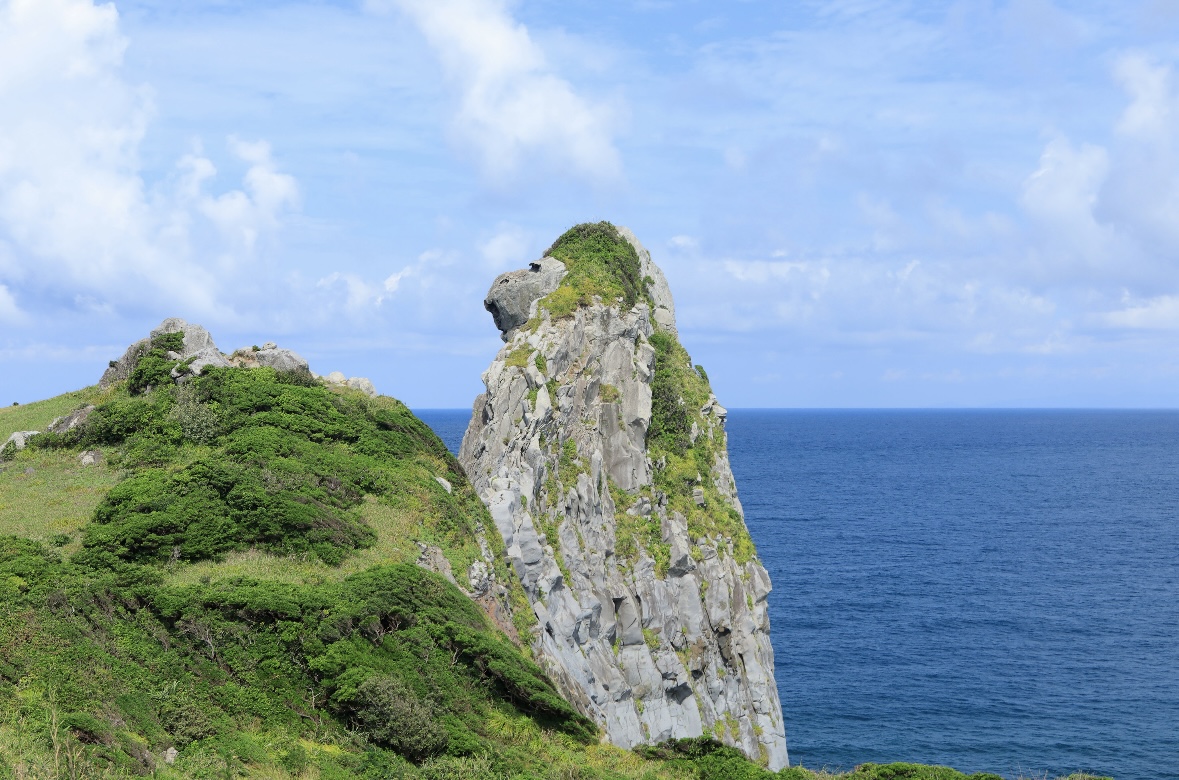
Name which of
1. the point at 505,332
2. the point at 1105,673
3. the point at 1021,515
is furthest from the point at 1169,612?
the point at 505,332

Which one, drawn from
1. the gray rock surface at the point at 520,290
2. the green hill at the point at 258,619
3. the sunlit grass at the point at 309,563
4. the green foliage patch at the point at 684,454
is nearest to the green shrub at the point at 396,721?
the green hill at the point at 258,619

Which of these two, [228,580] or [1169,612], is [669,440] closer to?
[228,580]

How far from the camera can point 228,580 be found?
93.5 ft

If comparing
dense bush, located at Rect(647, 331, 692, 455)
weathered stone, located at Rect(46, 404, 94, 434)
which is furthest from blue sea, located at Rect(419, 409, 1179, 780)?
weathered stone, located at Rect(46, 404, 94, 434)

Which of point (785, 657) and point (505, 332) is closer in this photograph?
point (505, 332)

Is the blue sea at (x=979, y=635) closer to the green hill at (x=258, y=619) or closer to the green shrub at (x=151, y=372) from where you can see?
the green hill at (x=258, y=619)

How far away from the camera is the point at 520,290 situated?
2510 inches

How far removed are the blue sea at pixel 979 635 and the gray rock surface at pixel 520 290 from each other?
108 ft

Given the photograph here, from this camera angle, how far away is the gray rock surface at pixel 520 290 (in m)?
63.6

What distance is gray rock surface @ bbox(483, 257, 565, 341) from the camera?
63562 mm

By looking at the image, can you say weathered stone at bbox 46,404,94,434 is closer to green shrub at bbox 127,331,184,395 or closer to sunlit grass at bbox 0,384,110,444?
sunlit grass at bbox 0,384,110,444

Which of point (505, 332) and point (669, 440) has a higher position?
point (505, 332)

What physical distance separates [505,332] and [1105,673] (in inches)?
2228

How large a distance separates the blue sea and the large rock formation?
8840mm
